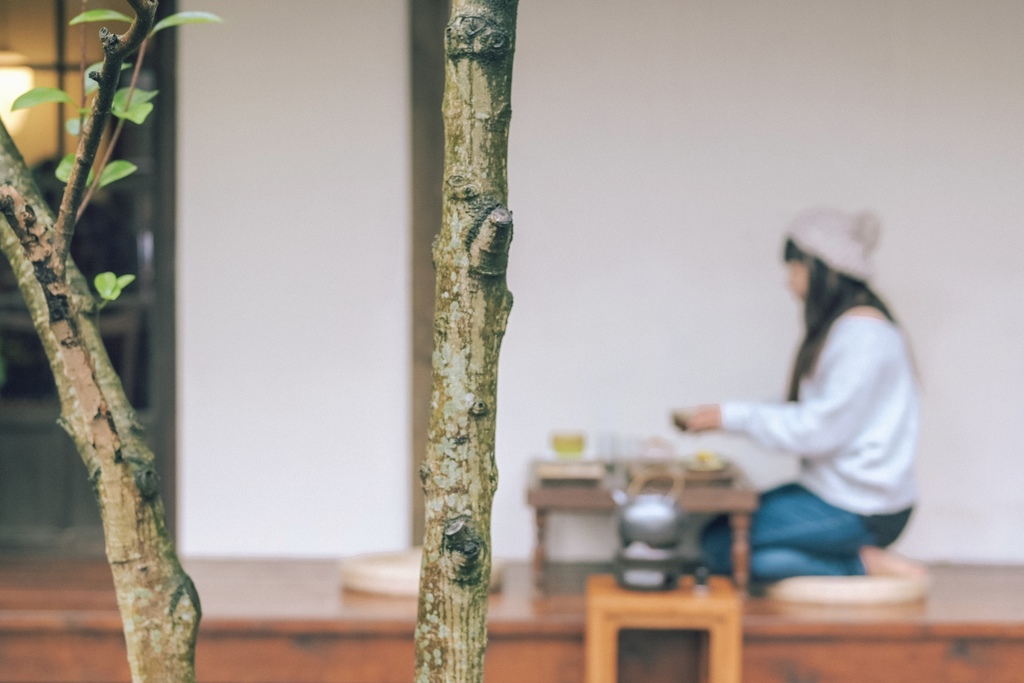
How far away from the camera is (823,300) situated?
3.58 metres

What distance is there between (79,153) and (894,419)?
9.31ft

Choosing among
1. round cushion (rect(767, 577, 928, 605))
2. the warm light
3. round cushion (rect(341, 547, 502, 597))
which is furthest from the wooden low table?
the warm light

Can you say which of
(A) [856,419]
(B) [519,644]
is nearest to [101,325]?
(B) [519,644]

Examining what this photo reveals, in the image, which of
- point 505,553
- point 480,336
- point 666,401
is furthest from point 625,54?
point 480,336

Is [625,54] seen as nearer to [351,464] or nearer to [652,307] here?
[652,307]

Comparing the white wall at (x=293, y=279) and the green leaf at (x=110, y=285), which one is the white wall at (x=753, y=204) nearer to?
the white wall at (x=293, y=279)

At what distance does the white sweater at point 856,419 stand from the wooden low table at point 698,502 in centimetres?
19

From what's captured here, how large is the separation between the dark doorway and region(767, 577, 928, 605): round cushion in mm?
2288

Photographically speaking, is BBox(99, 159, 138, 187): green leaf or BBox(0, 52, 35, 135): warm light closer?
BBox(99, 159, 138, 187): green leaf

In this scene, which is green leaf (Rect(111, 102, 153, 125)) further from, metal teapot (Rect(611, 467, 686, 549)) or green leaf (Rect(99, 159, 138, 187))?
metal teapot (Rect(611, 467, 686, 549))

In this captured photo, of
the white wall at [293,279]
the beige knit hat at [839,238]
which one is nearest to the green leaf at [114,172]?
the beige knit hat at [839,238]

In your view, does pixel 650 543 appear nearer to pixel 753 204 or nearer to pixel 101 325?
pixel 753 204

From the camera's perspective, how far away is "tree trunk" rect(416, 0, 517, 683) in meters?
1.18

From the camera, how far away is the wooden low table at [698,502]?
3.46 meters
